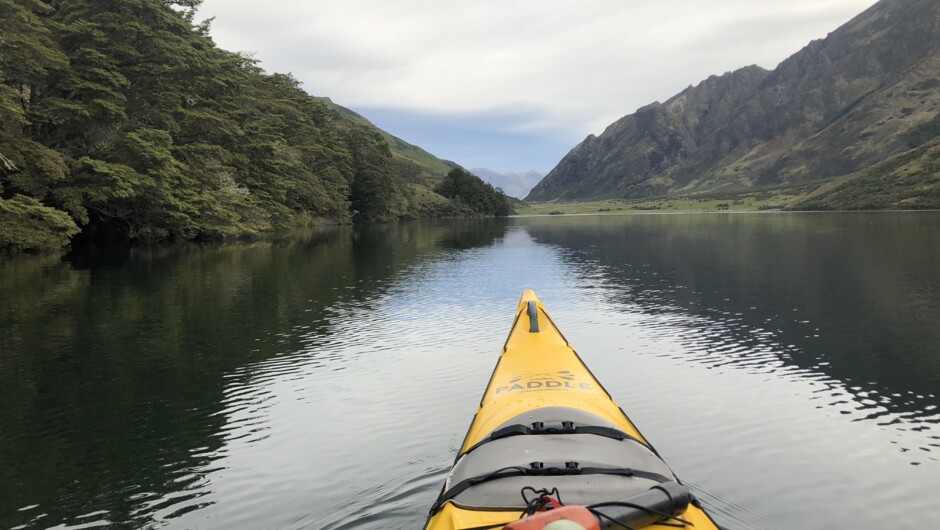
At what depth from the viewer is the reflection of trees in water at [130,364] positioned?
9297mm

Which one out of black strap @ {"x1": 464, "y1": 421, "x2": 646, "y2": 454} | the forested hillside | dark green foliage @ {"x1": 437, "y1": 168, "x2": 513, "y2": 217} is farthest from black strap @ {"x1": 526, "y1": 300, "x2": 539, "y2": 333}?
dark green foliage @ {"x1": 437, "y1": 168, "x2": 513, "y2": 217}

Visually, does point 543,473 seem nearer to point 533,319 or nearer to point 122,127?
point 533,319

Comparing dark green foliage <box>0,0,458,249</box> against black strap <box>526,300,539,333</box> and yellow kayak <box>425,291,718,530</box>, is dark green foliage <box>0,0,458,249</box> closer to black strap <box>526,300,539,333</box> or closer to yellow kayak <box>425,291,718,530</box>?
black strap <box>526,300,539,333</box>

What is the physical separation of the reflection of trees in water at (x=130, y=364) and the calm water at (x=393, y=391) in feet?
0.23

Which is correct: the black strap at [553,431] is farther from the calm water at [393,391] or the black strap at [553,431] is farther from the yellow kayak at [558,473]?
the calm water at [393,391]

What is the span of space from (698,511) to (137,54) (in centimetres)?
5377

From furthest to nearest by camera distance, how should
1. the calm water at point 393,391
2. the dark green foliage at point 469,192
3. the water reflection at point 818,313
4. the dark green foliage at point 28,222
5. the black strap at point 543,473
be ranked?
the dark green foliage at point 469,192
the dark green foliage at point 28,222
the water reflection at point 818,313
the calm water at point 393,391
the black strap at point 543,473

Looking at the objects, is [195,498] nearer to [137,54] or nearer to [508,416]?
[508,416]

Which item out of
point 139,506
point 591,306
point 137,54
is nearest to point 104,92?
point 137,54

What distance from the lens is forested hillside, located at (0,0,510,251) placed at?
38.2m

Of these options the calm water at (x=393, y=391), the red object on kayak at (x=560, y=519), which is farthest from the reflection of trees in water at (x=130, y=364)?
the red object on kayak at (x=560, y=519)

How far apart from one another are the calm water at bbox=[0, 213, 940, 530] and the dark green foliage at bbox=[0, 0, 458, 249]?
1128 cm

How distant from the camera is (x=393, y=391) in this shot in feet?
47.1

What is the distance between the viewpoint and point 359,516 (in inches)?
320
